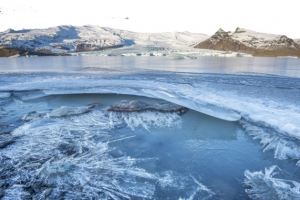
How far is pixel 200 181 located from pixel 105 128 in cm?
199

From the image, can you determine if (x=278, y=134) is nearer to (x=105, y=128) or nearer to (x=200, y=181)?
(x=200, y=181)

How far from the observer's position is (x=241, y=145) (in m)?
2.85

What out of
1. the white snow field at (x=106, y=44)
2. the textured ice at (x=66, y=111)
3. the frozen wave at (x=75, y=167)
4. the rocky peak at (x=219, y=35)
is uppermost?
the rocky peak at (x=219, y=35)

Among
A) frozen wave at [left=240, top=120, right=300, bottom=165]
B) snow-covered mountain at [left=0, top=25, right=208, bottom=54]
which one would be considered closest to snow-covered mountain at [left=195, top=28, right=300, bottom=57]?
snow-covered mountain at [left=0, top=25, right=208, bottom=54]

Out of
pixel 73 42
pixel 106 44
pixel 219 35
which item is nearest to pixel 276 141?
pixel 106 44

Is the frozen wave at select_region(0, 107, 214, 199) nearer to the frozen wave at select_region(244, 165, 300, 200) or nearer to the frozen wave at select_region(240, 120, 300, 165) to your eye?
the frozen wave at select_region(244, 165, 300, 200)

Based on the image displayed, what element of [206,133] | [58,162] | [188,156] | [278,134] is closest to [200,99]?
[206,133]

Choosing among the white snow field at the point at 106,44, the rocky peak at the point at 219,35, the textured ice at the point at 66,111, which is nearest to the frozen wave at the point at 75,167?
the textured ice at the point at 66,111

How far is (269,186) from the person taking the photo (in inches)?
76.8

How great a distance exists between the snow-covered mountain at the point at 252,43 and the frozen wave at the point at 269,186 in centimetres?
8592

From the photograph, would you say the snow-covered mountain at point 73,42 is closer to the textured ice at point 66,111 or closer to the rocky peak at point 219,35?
the rocky peak at point 219,35

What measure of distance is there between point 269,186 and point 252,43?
334 ft

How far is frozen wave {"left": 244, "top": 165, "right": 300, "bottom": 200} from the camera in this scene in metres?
1.83

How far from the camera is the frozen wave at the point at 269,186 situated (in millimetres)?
1825
